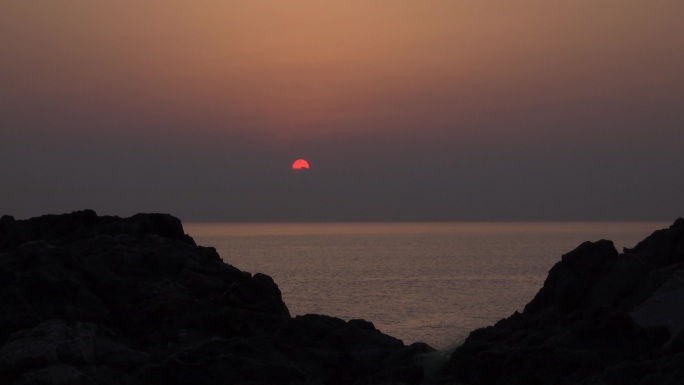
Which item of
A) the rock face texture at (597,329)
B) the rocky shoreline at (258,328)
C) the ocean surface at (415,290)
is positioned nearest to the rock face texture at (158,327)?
the rocky shoreline at (258,328)

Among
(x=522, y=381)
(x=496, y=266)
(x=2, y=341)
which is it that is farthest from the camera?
(x=496, y=266)

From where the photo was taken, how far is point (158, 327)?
31016 mm

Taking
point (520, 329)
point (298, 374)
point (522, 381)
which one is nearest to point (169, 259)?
point (298, 374)

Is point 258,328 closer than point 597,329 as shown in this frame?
No

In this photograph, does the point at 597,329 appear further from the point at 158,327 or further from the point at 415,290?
the point at 415,290

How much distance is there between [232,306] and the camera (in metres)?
32.1

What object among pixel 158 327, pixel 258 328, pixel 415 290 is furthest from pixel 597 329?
pixel 415 290

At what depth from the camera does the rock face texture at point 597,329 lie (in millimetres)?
22734

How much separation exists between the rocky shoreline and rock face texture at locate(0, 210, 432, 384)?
0.05 meters

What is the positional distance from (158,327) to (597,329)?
15207 millimetres

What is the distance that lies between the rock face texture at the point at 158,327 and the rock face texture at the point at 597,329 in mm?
3267

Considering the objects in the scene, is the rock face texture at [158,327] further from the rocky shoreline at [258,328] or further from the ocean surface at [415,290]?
the ocean surface at [415,290]

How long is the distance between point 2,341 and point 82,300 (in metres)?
3.33

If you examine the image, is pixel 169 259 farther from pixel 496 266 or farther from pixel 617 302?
pixel 496 266
